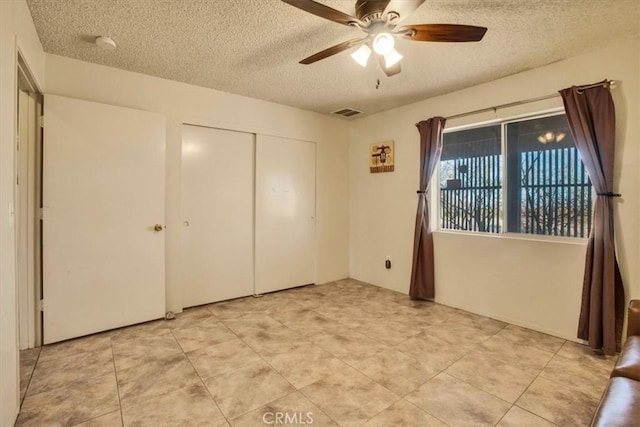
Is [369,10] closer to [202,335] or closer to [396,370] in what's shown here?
[396,370]

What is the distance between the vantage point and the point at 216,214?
11.8ft

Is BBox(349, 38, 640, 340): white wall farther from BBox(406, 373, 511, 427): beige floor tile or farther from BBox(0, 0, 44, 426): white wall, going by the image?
BBox(0, 0, 44, 426): white wall

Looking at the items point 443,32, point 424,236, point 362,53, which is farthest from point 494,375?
point 362,53

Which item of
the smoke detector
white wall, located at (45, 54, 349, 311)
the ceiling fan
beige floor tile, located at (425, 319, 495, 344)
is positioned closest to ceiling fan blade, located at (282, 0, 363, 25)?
the ceiling fan

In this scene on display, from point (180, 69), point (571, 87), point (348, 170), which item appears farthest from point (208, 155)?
point (571, 87)

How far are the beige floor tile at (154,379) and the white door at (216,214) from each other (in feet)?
3.88

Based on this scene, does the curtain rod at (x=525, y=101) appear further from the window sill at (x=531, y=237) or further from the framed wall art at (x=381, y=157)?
the window sill at (x=531, y=237)

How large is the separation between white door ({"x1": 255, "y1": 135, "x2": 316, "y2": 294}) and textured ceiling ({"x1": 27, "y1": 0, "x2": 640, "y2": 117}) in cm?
93

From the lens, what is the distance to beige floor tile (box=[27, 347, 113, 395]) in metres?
2.01

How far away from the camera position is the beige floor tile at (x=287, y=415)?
1661 millimetres

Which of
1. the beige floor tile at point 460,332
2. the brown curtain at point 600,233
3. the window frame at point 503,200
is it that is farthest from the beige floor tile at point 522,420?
the window frame at point 503,200

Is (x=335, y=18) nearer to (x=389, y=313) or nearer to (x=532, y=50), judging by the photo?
(x=532, y=50)

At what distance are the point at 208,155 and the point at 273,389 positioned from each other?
8.43 feet

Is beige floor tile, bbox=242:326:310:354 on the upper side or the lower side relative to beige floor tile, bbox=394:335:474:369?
upper
